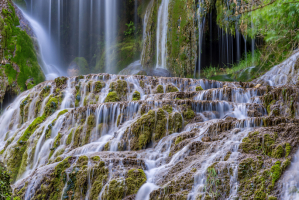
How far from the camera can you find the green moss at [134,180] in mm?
4117

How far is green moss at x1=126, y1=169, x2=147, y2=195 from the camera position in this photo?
4.12 meters

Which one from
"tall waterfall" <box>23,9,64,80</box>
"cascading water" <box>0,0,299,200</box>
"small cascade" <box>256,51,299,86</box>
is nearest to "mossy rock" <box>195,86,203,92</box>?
"cascading water" <box>0,0,299,200</box>

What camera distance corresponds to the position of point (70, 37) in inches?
937

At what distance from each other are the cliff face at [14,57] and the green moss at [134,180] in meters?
10.9

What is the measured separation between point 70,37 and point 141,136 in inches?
799

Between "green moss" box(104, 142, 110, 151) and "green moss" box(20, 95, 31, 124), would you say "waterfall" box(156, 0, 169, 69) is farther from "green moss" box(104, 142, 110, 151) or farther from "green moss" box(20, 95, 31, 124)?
"green moss" box(104, 142, 110, 151)

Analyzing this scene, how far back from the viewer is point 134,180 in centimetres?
423

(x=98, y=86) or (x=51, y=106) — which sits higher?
(x=98, y=86)

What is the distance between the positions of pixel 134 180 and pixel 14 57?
40.6 ft

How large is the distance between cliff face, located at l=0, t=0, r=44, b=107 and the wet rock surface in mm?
4570

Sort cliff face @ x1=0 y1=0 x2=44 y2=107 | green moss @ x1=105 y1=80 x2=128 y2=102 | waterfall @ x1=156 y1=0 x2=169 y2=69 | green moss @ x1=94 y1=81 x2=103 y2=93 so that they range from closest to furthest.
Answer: green moss @ x1=105 y1=80 x2=128 y2=102
green moss @ x1=94 y1=81 x2=103 y2=93
cliff face @ x1=0 y1=0 x2=44 y2=107
waterfall @ x1=156 y1=0 x2=169 y2=69

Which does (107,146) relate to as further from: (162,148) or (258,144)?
(258,144)

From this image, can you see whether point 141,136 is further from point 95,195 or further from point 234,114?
point 234,114

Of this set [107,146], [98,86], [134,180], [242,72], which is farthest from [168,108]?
[242,72]
